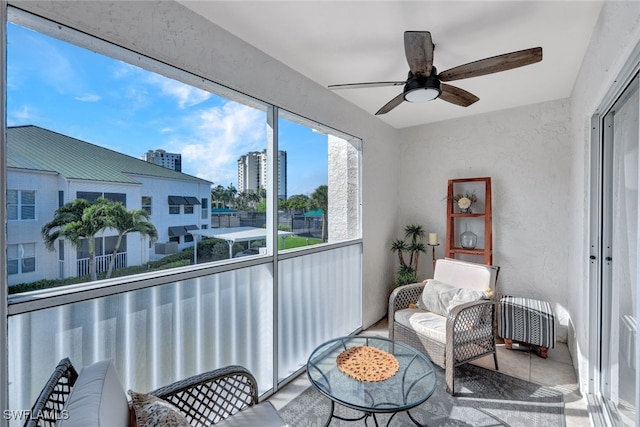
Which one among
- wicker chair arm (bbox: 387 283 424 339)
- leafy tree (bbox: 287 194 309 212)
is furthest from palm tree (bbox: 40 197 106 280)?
wicker chair arm (bbox: 387 283 424 339)

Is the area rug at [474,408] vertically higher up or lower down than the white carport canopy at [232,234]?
lower down

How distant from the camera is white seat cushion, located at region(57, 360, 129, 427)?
0.82 m

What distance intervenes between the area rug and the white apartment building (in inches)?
57.6

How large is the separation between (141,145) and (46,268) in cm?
71

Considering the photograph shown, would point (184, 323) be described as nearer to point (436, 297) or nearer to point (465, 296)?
point (436, 297)

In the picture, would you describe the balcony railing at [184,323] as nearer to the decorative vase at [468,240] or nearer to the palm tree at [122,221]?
the palm tree at [122,221]

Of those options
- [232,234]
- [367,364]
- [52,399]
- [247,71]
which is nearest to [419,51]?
[247,71]

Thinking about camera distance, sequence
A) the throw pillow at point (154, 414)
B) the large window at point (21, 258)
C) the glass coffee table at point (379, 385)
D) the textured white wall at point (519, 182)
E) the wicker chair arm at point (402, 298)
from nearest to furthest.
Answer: the throw pillow at point (154, 414)
the large window at point (21, 258)
the glass coffee table at point (379, 385)
the wicker chair arm at point (402, 298)
the textured white wall at point (519, 182)

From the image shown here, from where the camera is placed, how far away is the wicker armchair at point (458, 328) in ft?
7.30

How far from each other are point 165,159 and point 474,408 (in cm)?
263

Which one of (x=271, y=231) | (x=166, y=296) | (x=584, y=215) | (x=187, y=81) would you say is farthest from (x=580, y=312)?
(x=187, y=81)

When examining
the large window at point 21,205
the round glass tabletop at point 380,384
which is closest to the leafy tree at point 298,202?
the round glass tabletop at point 380,384

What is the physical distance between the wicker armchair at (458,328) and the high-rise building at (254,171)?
63.0 inches

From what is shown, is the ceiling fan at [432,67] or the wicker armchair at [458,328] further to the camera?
the wicker armchair at [458,328]
